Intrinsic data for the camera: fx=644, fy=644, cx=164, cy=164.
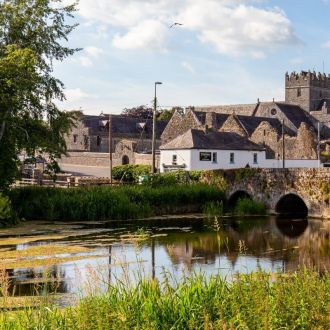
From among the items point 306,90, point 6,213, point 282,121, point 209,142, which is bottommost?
point 6,213

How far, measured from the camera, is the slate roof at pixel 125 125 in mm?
84688

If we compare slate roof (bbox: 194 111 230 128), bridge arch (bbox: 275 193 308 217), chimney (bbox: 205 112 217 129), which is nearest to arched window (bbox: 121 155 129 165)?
slate roof (bbox: 194 111 230 128)

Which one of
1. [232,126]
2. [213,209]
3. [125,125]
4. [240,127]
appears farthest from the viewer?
[125,125]

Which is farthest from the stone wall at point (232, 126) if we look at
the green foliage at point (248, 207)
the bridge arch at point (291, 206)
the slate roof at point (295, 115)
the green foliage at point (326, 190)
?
the green foliage at point (326, 190)

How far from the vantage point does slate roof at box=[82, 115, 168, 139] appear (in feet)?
278

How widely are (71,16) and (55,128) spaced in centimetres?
630

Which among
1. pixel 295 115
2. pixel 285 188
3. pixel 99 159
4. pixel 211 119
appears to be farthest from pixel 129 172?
pixel 295 115

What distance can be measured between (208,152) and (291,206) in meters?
14.5

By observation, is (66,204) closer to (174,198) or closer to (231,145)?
(174,198)

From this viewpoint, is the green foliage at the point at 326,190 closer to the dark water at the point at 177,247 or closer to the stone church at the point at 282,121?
the dark water at the point at 177,247

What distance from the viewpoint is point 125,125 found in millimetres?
86688

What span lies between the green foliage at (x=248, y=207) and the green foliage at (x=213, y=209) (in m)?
1.02

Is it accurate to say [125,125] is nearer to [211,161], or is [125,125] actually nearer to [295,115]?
[295,115]

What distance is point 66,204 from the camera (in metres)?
33.2
